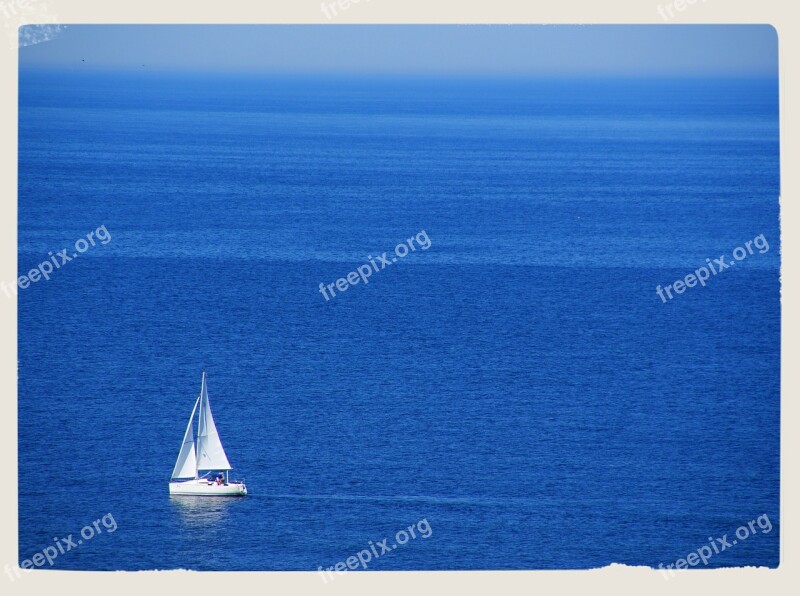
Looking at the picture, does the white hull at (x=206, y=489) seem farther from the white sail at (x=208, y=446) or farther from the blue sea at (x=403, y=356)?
the white sail at (x=208, y=446)

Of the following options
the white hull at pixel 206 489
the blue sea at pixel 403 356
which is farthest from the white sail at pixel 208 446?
the blue sea at pixel 403 356

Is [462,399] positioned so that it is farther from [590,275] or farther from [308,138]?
[308,138]

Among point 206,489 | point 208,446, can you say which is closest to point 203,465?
point 208,446

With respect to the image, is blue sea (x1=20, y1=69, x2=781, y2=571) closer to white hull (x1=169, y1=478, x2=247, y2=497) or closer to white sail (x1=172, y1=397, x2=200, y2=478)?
white hull (x1=169, y1=478, x2=247, y2=497)

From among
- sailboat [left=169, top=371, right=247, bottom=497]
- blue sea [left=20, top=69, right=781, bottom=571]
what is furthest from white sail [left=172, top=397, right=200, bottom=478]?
blue sea [left=20, top=69, right=781, bottom=571]

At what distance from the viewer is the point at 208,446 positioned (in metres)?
28.6

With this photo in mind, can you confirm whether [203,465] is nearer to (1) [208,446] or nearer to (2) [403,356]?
(1) [208,446]

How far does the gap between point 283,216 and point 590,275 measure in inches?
590

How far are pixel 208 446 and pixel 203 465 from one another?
0.42 metres

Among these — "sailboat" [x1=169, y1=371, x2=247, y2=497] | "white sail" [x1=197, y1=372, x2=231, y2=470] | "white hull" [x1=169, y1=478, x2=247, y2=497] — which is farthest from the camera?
"white sail" [x1=197, y1=372, x2=231, y2=470]

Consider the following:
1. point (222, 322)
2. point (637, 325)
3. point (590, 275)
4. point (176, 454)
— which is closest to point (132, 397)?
point (176, 454)

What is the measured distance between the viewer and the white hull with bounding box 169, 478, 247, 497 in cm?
2775

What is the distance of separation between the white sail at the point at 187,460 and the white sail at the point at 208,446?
0.21 metres

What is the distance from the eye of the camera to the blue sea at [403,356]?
26219 millimetres
